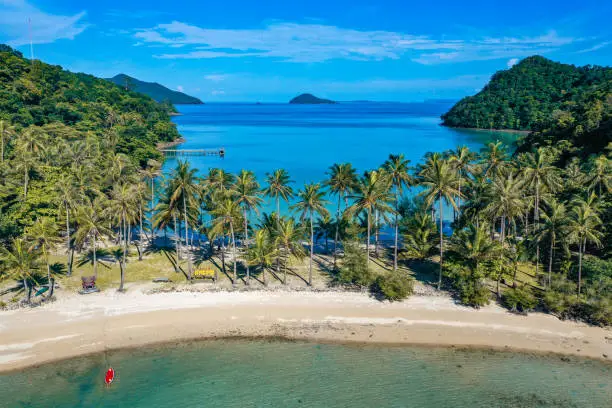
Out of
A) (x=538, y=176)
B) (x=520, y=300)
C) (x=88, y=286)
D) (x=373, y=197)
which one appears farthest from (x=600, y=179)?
→ (x=88, y=286)

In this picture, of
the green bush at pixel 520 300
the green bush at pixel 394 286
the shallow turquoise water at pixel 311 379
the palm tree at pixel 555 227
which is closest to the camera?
the shallow turquoise water at pixel 311 379

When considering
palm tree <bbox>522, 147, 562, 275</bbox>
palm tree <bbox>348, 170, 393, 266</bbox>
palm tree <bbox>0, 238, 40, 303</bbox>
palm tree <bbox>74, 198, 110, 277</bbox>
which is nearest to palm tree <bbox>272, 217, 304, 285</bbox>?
palm tree <bbox>348, 170, 393, 266</bbox>

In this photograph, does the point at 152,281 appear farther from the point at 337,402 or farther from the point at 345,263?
the point at 337,402

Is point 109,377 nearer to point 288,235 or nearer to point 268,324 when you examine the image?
point 268,324

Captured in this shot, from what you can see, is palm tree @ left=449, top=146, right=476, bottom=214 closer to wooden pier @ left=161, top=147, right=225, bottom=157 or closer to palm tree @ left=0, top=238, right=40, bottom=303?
palm tree @ left=0, top=238, right=40, bottom=303

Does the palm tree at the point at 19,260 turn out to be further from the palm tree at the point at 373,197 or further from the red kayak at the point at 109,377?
the palm tree at the point at 373,197

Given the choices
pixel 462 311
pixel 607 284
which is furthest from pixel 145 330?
pixel 607 284

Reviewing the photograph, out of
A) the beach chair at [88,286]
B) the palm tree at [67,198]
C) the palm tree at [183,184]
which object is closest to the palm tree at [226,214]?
the palm tree at [183,184]
